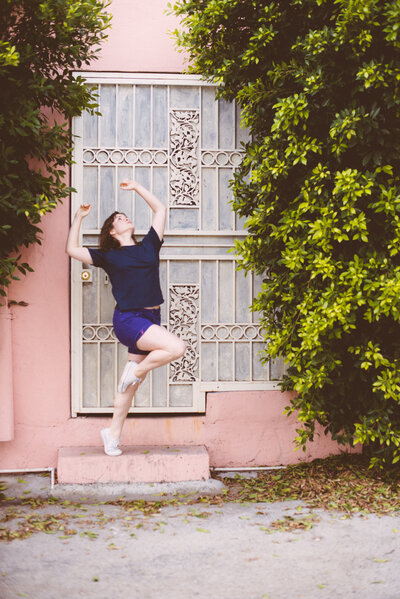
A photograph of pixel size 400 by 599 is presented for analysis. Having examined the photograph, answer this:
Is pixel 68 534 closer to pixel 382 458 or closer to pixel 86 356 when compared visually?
pixel 86 356

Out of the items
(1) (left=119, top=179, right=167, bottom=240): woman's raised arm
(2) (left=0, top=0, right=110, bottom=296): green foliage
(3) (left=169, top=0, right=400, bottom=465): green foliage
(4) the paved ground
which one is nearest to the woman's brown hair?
(1) (left=119, top=179, right=167, bottom=240): woman's raised arm

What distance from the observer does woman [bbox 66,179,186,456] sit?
4.80 meters

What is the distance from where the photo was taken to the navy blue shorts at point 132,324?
190 inches

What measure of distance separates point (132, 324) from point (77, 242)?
778 millimetres

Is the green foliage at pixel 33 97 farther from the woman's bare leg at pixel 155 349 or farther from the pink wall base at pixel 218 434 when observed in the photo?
the pink wall base at pixel 218 434

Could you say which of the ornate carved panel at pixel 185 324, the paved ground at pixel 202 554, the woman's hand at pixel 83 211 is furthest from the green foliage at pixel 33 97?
the paved ground at pixel 202 554

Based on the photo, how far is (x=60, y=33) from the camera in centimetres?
450

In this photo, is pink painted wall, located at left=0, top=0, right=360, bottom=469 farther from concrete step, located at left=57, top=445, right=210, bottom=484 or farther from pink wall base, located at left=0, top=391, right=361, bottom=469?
concrete step, located at left=57, top=445, right=210, bottom=484

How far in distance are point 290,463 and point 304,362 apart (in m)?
1.22

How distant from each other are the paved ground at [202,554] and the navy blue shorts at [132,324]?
1246 mm

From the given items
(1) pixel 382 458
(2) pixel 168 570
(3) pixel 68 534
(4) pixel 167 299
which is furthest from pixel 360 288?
(3) pixel 68 534

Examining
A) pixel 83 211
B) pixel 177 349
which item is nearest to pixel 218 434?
pixel 177 349

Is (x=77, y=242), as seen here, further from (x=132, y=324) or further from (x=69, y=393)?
(x=69, y=393)

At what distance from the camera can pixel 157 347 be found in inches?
188
